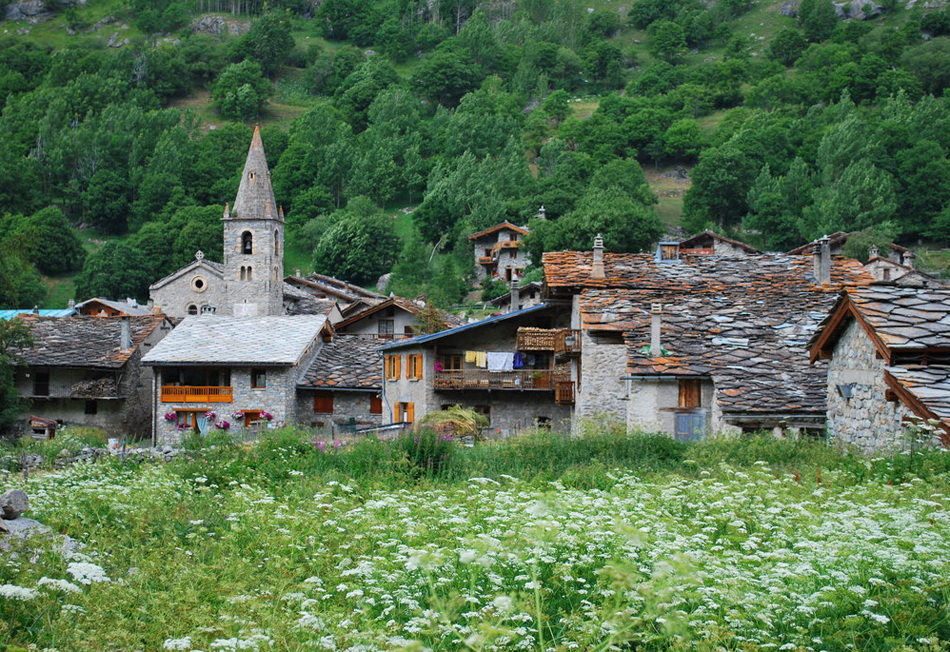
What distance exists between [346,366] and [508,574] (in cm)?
3384

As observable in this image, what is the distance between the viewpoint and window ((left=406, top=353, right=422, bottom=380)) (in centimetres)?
3581

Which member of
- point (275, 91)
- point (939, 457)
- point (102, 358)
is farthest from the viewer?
point (275, 91)

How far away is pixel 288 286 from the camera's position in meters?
67.8

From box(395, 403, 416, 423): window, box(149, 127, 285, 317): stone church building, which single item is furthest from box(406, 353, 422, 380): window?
box(149, 127, 285, 317): stone church building

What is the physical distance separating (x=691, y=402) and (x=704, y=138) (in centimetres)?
9914

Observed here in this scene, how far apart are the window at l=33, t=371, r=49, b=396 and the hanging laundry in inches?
834

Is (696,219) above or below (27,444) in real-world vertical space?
above

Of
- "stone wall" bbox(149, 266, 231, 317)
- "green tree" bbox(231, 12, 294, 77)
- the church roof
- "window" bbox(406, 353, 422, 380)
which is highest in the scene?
"green tree" bbox(231, 12, 294, 77)

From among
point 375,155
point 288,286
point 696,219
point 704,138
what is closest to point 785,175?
point 696,219

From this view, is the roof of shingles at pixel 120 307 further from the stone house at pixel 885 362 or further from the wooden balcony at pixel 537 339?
the stone house at pixel 885 362

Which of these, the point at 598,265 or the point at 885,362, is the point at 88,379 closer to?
the point at 598,265

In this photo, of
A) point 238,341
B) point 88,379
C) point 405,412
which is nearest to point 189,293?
point 88,379

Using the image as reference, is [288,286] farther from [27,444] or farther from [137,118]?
[137,118]

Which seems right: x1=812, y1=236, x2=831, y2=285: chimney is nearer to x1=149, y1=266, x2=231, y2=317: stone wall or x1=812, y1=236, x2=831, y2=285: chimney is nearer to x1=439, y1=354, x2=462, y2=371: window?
x1=439, y1=354, x2=462, y2=371: window
